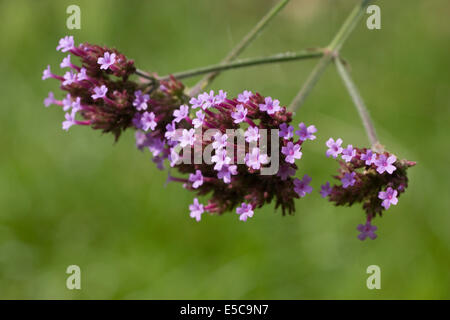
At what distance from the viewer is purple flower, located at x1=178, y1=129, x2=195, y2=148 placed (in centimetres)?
197

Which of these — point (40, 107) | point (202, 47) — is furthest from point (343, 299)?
point (40, 107)

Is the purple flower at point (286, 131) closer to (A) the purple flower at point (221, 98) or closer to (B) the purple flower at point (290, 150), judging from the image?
(B) the purple flower at point (290, 150)

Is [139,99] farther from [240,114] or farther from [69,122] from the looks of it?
[240,114]

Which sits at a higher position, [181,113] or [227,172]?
[181,113]

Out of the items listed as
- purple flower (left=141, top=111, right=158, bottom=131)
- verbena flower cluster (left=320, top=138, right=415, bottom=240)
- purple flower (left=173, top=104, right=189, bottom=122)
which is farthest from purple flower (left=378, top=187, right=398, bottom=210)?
purple flower (left=141, top=111, right=158, bottom=131)

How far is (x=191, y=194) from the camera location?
13.0 ft

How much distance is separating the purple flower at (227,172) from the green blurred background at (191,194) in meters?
1.65

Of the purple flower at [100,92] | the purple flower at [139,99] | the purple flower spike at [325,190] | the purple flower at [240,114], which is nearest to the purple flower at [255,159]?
the purple flower at [240,114]

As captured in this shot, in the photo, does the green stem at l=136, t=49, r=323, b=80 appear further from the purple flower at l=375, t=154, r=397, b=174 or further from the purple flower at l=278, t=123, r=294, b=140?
the purple flower at l=375, t=154, r=397, b=174

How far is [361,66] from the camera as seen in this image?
188 inches

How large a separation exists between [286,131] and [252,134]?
0.41ft

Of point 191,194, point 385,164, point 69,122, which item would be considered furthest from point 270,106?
point 191,194

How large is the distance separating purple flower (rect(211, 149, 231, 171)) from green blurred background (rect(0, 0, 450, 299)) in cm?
170
